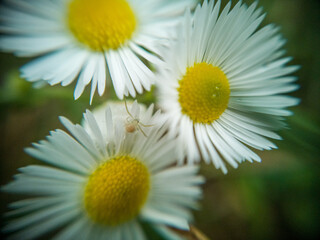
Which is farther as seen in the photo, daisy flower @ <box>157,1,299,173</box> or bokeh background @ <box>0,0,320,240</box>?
bokeh background @ <box>0,0,320,240</box>

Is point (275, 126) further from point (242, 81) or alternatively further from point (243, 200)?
point (243, 200)

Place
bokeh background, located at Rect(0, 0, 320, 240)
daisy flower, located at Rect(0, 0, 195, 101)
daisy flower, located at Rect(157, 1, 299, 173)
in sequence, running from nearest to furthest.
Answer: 1. daisy flower, located at Rect(157, 1, 299, 173)
2. daisy flower, located at Rect(0, 0, 195, 101)
3. bokeh background, located at Rect(0, 0, 320, 240)

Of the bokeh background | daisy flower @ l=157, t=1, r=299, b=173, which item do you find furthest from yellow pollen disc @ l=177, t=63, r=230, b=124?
the bokeh background

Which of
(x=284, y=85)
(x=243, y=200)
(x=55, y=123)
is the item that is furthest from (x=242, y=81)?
(x=55, y=123)

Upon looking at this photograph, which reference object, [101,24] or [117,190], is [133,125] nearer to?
[117,190]

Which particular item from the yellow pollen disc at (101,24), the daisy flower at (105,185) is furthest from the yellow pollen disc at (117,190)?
the yellow pollen disc at (101,24)

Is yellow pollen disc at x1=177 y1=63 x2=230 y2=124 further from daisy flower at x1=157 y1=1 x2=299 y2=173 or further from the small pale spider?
the small pale spider

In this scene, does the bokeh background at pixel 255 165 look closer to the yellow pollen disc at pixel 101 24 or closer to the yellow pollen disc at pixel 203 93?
the yellow pollen disc at pixel 101 24
